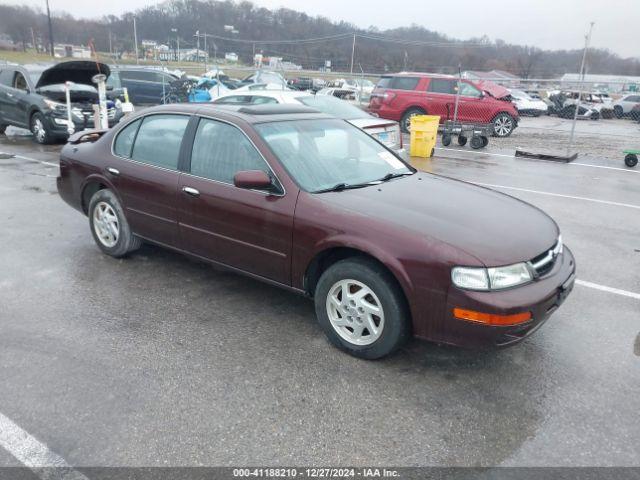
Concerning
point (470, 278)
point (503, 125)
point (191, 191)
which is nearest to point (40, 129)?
point (191, 191)

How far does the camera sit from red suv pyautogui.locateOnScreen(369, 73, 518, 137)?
598 inches

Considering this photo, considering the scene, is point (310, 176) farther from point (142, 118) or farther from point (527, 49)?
point (527, 49)

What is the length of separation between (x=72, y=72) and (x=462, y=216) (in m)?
11.5

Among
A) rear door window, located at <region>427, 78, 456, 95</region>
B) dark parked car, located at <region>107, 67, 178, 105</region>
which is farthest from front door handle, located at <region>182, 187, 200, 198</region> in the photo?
dark parked car, located at <region>107, 67, 178, 105</region>

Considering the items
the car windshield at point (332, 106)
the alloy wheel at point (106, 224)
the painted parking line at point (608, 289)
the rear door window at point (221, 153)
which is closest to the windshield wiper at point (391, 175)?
the rear door window at point (221, 153)

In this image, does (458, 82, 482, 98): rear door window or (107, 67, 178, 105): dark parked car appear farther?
(107, 67, 178, 105): dark parked car

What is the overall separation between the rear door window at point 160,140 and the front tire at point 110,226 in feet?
1.78

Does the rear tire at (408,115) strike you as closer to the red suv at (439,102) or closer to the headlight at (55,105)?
the red suv at (439,102)

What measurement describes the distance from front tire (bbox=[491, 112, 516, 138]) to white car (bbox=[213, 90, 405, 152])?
25.2ft

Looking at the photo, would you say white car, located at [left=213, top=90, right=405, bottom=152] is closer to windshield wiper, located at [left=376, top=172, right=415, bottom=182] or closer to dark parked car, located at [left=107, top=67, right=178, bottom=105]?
windshield wiper, located at [left=376, top=172, right=415, bottom=182]

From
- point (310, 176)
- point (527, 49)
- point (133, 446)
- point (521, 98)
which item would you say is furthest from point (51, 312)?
point (527, 49)

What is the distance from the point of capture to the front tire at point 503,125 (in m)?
15.7

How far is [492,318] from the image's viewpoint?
296 centimetres

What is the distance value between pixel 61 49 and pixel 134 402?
149 feet
